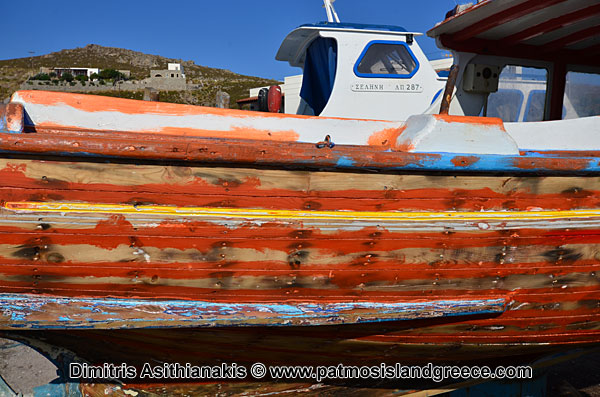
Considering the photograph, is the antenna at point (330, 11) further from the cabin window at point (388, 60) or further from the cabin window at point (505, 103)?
the cabin window at point (505, 103)

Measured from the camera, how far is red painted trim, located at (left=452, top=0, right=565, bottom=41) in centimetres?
286

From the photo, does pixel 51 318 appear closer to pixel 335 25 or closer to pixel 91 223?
pixel 91 223

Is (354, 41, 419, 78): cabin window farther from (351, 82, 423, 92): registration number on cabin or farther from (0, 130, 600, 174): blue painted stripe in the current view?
(0, 130, 600, 174): blue painted stripe

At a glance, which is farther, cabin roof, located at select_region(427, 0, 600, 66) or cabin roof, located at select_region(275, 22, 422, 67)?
cabin roof, located at select_region(275, 22, 422, 67)

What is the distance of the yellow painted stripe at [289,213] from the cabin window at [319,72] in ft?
8.28

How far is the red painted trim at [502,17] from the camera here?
286 cm

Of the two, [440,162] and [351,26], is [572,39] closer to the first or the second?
[351,26]

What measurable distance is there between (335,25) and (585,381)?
14.0ft

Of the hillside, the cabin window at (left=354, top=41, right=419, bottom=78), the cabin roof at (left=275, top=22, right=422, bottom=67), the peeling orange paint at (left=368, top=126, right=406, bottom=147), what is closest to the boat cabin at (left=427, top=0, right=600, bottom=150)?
the peeling orange paint at (left=368, top=126, right=406, bottom=147)

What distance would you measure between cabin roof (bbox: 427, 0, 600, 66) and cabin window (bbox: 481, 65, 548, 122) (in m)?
0.15

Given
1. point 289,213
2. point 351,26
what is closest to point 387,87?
point 351,26

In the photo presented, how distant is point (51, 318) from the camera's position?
2004 millimetres

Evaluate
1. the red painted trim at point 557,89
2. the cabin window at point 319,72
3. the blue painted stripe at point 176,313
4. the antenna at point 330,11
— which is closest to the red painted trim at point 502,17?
the red painted trim at point 557,89

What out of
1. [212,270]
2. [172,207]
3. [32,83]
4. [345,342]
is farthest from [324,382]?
Result: [32,83]
